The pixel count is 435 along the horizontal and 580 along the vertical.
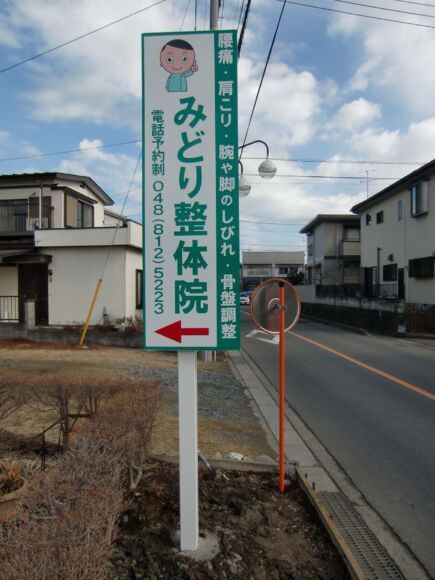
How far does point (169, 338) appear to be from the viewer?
122 inches

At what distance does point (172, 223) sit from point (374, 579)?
2.70 metres

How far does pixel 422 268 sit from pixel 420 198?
3.29 meters

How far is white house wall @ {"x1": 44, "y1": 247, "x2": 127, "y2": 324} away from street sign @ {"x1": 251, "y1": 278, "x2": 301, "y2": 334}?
40.9 feet

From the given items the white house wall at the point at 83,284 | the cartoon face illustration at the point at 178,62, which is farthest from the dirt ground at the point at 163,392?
the cartoon face illustration at the point at 178,62

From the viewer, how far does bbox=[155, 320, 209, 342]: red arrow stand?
122 inches

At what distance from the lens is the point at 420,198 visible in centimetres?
2138

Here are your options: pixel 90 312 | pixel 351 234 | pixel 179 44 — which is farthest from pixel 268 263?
pixel 179 44

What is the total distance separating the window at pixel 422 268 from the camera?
20.6 meters

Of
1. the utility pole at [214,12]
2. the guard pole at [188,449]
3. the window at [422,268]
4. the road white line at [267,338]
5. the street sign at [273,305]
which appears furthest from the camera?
the window at [422,268]

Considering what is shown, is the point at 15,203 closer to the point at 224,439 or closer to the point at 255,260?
the point at 224,439

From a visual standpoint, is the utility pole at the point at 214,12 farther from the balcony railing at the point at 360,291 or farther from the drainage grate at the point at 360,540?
the balcony railing at the point at 360,291

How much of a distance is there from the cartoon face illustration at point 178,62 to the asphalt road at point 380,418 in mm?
3835

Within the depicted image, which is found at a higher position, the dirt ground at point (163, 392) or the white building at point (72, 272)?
the white building at point (72, 272)

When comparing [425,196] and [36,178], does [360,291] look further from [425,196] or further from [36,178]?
[36,178]
